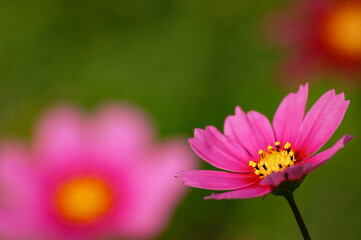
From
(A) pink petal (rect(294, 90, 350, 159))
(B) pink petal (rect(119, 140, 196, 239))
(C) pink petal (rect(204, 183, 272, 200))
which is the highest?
(B) pink petal (rect(119, 140, 196, 239))

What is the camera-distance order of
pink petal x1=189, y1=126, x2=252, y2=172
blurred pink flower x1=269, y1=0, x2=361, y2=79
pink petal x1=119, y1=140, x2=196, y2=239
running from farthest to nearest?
blurred pink flower x1=269, y1=0, x2=361, y2=79
pink petal x1=119, y1=140, x2=196, y2=239
pink petal x1=189, y1=126, x2=252, y2=172

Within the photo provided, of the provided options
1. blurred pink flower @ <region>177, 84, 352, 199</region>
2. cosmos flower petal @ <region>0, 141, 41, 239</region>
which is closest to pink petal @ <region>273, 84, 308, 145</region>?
blurred pink flower @ <region>177, 84, 352, 199</region>

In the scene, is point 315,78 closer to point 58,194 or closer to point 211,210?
point 211,210

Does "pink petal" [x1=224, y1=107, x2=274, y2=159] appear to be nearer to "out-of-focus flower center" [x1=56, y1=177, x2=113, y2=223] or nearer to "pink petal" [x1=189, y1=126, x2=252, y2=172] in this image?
"pink petal" [x1=189, y1=126, x2=252, y2=172]

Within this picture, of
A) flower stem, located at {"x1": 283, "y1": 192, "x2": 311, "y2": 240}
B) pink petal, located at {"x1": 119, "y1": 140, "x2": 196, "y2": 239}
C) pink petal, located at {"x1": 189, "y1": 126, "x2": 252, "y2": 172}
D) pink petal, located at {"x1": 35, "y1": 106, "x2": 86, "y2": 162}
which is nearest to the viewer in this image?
flower stem, located at {"x1": 283, "y1": 192, "x2": 311, "y2": 240}

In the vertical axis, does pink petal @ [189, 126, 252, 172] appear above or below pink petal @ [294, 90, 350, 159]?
above

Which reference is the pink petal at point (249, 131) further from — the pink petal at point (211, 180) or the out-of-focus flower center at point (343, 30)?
the out-of-focus flower center at point (343, 30)

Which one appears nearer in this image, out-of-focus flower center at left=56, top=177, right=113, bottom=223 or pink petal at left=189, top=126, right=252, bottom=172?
pink petal at left=189, top=126, right=252, bottom=172

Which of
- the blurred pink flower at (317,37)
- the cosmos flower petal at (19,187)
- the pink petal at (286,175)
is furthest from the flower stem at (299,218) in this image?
the blurred pink flower at (317,37)
